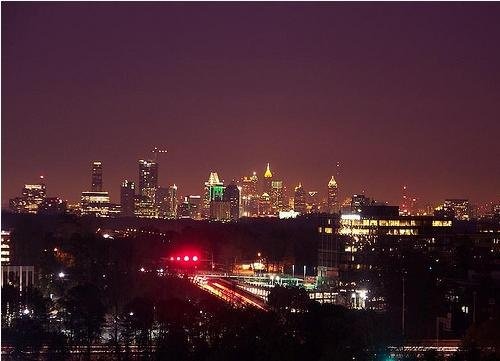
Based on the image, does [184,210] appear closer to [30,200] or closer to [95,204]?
[95,204]

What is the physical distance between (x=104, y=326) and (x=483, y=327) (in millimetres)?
3361

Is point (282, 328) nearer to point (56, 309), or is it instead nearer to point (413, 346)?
point (413, 346)

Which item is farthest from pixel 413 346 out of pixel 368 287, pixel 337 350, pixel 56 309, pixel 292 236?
pixel 292 236

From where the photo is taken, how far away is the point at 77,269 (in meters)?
13.9

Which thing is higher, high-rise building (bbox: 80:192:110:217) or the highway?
high-rise building (bbox: 80:192:110:217)

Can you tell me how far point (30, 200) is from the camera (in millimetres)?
25609

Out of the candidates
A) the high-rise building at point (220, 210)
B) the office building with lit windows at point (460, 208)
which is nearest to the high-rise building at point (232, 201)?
the high-rise building at point (220, 210)

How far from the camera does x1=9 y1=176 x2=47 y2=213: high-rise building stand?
2462cm

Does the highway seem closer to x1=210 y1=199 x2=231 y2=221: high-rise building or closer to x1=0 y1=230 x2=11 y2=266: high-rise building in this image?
x1=0 y1=230 x2=11 y2=266: high-rise building

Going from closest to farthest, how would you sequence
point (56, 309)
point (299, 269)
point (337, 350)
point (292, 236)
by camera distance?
point (337, 350) < point (56, 309) < point (299, 269) < point (292, 236)

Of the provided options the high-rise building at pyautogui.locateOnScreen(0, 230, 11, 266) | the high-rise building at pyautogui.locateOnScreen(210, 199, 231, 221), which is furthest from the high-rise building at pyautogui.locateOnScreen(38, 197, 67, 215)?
the high-rise building at pyautogui.locateOnScreen(210, 199, 231, 221)

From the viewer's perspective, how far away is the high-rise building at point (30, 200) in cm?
2462

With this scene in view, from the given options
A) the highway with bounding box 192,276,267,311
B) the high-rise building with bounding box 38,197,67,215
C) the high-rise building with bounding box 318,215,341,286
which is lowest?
the highway with bounding box 192,276,267,311

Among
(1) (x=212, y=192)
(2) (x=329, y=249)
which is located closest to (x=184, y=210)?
(1) (x=212, y=192)
